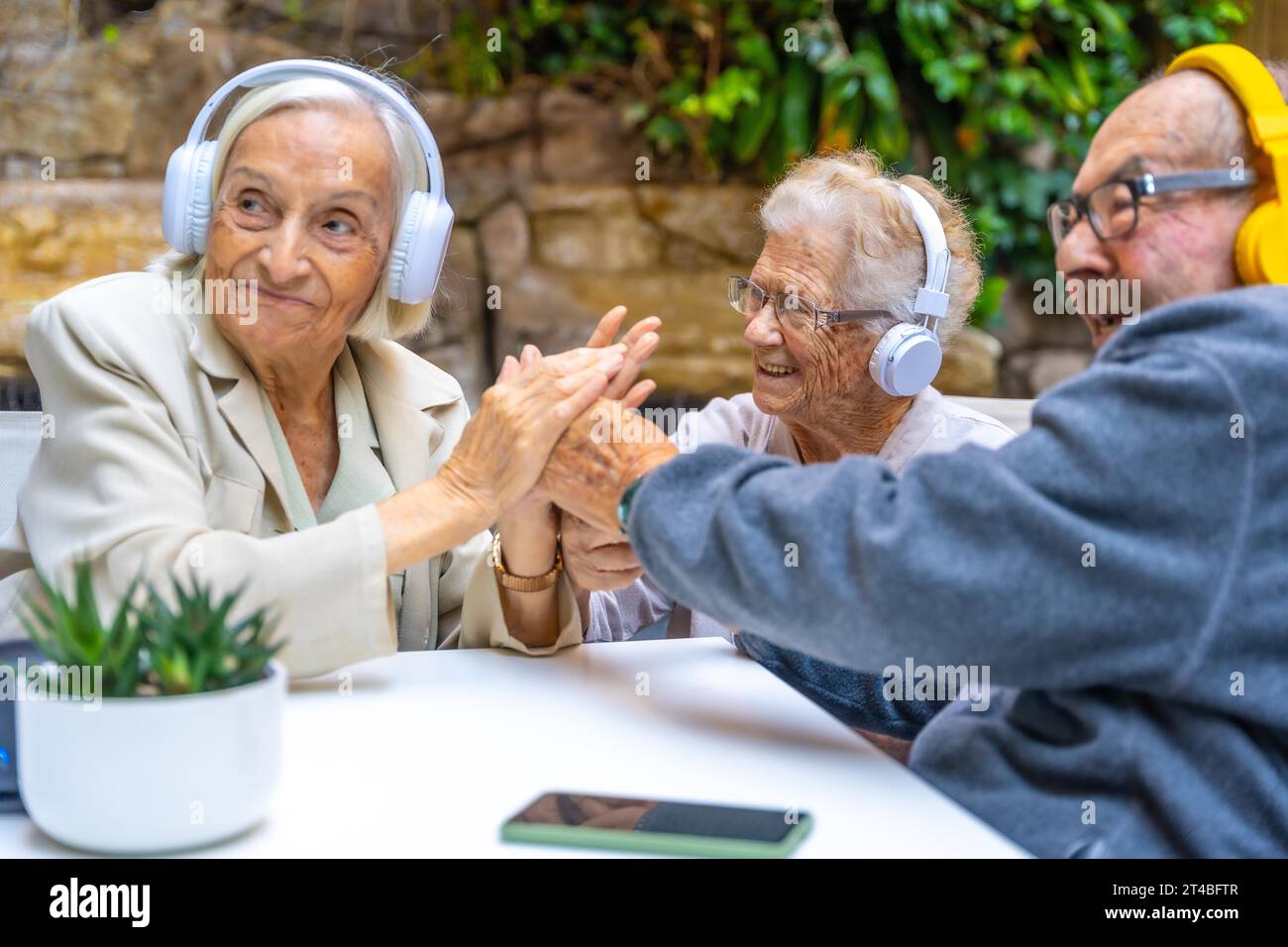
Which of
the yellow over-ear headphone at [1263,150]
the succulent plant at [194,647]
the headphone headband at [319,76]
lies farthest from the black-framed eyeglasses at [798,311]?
the succulent plant at [194,647]

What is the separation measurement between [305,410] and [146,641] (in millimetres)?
912

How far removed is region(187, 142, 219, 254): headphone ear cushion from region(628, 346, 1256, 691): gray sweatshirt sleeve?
102cm

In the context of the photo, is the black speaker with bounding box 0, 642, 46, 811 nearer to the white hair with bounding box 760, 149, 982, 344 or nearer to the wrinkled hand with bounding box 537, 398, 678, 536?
the wrinkled hand with bounding box 537, 398, 678, 536

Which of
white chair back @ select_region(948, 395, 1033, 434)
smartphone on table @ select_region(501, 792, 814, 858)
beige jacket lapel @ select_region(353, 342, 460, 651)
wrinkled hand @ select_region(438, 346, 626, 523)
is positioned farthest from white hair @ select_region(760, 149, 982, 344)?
smartphone on table @ select_region(501, 792, 814, 858)

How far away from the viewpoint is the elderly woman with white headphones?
1.36 m

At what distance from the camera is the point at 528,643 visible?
160 cm

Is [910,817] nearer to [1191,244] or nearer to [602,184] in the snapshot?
[1191,244]

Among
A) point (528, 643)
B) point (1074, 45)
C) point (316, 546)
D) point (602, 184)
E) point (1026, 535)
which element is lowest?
point (528, 643)

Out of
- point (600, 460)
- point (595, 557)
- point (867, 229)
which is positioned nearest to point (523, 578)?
point (595, 557)

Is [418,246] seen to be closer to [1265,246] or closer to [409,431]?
[409,431]

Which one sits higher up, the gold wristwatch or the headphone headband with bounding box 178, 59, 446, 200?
the headphone headband with bounding box 178, 59, 446, 200

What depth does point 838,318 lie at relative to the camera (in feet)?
6.40
